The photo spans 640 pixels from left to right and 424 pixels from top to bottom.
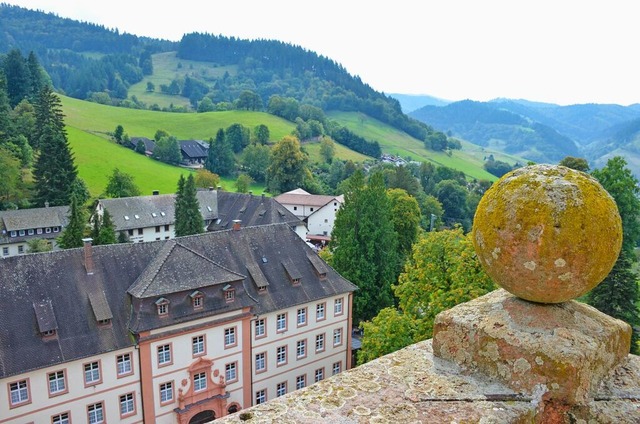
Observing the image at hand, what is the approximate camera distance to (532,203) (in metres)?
6.83

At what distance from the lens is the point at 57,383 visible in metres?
24.2

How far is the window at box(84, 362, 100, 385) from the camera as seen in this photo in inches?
987

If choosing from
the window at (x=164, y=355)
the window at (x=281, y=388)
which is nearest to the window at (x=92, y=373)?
the window at (x=164, y=355)

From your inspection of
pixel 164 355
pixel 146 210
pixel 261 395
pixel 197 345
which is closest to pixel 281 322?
pixel 261 395

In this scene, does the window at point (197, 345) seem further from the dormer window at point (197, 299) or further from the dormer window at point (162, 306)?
the dormer window at point (162, 306)

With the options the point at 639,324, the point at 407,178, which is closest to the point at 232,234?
the point at 639,324

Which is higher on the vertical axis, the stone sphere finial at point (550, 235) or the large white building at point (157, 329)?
the stone sphere finial at point (550, 235)

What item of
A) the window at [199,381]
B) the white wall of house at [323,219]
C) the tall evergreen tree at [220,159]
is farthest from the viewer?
the tall evergreen tree at [220,159]

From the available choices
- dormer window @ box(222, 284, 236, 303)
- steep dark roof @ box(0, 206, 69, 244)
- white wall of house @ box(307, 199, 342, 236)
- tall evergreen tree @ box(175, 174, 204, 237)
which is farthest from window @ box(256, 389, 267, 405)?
→ white wall of house @ box(307, 199, 342, 236)

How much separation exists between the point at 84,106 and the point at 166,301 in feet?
481

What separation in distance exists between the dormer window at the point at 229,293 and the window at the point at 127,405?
7.04 meters

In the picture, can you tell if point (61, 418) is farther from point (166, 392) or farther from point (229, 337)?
point (229, 337)

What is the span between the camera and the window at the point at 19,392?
2305 centimetres

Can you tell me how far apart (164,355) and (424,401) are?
23279 mm
